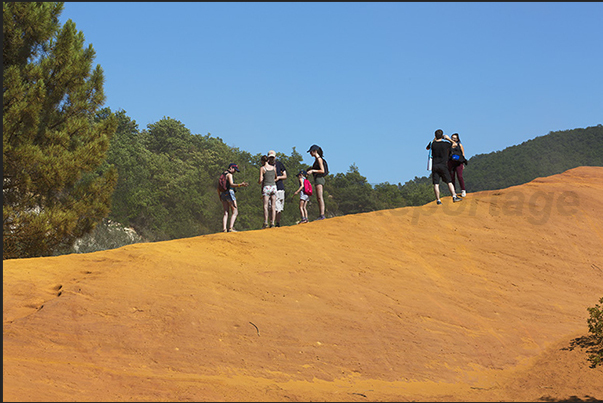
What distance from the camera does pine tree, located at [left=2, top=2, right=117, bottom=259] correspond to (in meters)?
13.8

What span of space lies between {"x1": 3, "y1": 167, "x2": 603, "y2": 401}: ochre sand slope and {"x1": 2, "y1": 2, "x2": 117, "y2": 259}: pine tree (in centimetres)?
640

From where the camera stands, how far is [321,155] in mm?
11836

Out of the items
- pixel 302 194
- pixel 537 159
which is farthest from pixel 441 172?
pixel 537 159

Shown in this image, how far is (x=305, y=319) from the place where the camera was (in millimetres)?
7164

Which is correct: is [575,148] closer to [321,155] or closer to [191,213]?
[191,213]

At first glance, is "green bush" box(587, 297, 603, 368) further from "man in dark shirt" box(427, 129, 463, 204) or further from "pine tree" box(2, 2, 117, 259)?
"pine tree" box(2, 2, 117, 259)

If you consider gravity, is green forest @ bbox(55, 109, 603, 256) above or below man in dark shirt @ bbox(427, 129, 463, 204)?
above

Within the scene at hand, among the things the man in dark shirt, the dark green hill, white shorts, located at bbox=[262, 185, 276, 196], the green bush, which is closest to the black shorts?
the man in dark shirt

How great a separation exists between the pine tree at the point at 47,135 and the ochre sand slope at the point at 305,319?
21.0 ft

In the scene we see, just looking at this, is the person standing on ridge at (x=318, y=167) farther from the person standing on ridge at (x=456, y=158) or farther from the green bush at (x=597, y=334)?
the green bush at (x=597, y=334)

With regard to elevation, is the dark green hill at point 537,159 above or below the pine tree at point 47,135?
above

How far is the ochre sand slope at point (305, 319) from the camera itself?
574cm

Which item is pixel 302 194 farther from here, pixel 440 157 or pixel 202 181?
pixel 202 181

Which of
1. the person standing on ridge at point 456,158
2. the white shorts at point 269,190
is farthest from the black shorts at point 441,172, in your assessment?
the white shorts at point 269,190
